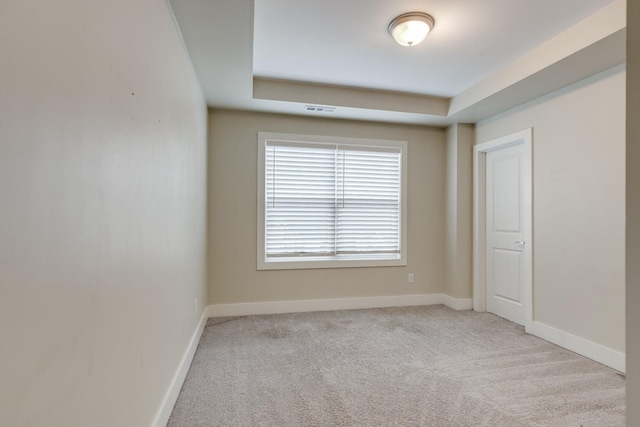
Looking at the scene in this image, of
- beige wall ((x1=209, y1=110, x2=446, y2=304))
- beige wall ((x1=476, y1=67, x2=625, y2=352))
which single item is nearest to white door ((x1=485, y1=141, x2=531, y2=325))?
beige wall ((x1=476, y1=67, x2=625, y2=352))

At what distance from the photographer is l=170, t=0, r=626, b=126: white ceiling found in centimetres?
217

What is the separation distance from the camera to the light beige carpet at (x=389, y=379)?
1.89 metres

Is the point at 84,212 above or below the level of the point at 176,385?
above

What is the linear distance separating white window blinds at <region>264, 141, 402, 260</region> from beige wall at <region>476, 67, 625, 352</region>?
5.33 ft

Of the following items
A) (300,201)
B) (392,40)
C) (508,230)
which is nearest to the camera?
(392,40)

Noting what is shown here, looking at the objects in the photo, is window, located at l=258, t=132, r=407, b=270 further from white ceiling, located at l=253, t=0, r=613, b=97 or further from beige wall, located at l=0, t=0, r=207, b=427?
beige wall, located at l=0, t=0, r=207, b=427

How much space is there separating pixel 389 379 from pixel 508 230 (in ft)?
7.99

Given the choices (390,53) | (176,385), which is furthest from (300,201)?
(176,385)

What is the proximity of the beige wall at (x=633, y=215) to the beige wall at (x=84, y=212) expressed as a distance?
5.51 ft

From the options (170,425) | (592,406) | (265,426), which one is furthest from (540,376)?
(170,425)

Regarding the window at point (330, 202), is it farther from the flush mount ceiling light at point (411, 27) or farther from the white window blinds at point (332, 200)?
the flush mount ceiling light at point (411, 27)

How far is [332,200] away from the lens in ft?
13.5

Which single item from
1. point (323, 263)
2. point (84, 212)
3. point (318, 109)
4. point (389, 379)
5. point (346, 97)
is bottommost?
point (389, 379)

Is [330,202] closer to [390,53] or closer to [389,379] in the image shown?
[390,53]
